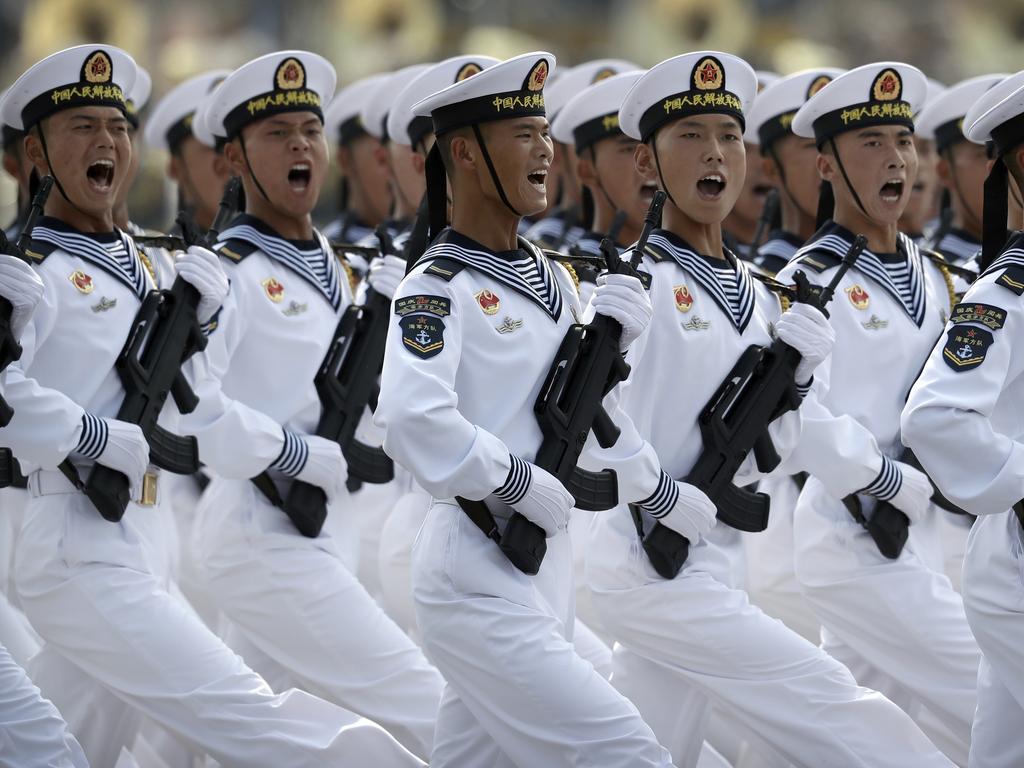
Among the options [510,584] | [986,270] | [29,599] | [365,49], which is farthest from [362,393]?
[365,49]

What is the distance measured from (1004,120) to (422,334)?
1.81 m

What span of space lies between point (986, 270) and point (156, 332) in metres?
2.70

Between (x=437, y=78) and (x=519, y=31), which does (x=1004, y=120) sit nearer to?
(x=437, y=78)

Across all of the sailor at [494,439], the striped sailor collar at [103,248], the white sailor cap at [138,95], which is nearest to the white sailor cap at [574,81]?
the white sailor cap at [138,95]

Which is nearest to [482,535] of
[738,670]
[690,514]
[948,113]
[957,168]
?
[690,514]

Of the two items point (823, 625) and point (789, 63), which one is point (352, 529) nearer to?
point (823, 625)

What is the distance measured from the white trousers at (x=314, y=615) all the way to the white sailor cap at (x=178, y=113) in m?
2.65

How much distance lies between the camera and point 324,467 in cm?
749

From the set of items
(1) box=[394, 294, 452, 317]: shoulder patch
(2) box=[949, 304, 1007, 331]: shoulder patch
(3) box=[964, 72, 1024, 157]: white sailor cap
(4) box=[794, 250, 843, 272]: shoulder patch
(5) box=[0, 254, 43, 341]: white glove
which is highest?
(3) box=[964, 72, 1024, 157]: white sailor cap

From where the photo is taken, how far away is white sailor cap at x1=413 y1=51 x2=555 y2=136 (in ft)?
19.9

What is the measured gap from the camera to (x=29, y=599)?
6.73m

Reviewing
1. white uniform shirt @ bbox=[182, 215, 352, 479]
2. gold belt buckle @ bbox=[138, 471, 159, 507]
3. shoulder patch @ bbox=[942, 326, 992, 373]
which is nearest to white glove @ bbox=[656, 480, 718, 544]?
shoulder patch @ bbox=[942, 326, 992, 373]

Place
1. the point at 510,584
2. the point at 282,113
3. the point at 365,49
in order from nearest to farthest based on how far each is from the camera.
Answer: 1. the point at 510,584
2. the point at 282,113
3. the point at 365,49

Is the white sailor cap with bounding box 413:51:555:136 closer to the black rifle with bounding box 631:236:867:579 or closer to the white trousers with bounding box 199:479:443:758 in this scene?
the black rifle with bounding box 631:236:867:579
